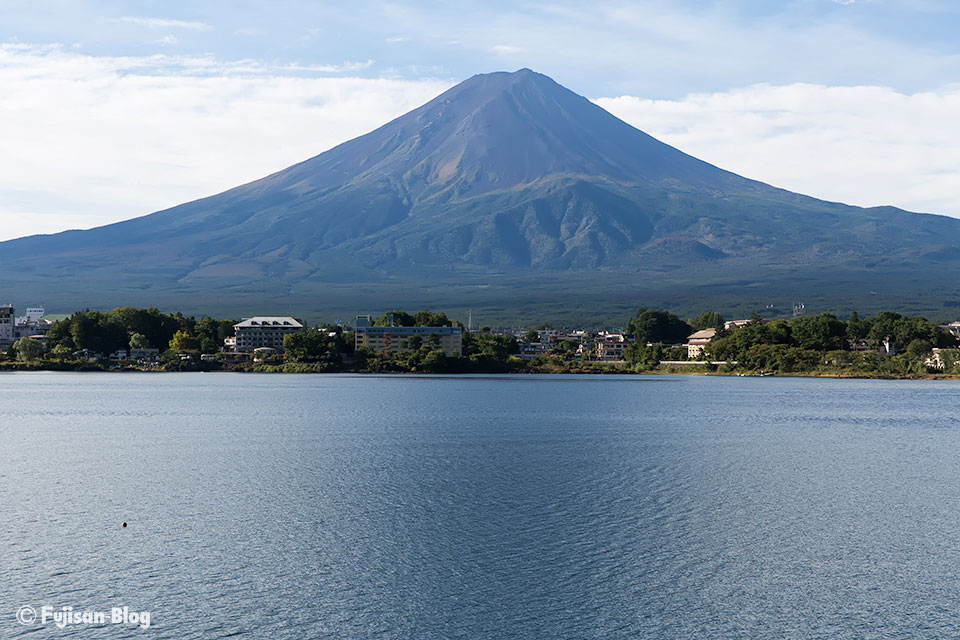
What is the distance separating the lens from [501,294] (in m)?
184

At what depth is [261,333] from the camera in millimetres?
97938

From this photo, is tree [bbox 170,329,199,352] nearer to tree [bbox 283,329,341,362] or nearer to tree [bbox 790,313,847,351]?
tree [bbox 283,329,341,362]

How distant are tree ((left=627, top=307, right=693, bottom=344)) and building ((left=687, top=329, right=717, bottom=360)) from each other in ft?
7.27

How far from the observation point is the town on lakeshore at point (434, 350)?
79688 millimetres

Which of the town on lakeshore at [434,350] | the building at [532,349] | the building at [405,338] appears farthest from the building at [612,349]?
the building at [405,338]

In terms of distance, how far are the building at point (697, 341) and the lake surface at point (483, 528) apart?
2429 inches

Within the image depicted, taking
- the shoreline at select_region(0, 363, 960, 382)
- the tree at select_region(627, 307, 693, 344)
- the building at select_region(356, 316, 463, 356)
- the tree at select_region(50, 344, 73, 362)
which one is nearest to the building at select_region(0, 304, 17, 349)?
the tree at select_region(50, 344, 73, 362)

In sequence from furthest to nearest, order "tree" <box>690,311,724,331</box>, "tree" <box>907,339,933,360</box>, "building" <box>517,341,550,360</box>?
"tree" <box>690,311,724,331</box> → "building" <box>517,341,550,360</box> → "tree" <box>907,339,933,360</box>

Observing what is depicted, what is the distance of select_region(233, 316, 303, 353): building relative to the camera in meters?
A: 96.2

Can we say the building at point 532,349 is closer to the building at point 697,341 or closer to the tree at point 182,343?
the building at point 697,341

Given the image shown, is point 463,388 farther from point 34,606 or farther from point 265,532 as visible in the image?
point 34,606

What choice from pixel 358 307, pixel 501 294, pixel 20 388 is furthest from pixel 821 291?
pixel 20 388

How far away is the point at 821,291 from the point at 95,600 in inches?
6720

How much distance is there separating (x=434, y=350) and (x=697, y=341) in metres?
32.5
